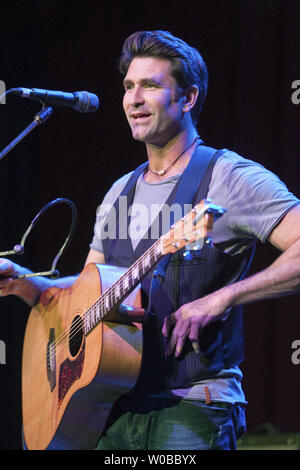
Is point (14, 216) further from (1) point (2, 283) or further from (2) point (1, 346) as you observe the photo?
(1) point (2, 283)

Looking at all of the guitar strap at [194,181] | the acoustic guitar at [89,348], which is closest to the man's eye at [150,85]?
the guitar strap at [194,181]

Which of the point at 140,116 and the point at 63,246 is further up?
the point at 140,116

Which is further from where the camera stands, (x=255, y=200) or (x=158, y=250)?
(x=255, y=200)

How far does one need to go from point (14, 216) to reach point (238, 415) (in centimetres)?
207

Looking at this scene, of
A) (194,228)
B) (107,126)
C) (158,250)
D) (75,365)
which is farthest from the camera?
(107,126)

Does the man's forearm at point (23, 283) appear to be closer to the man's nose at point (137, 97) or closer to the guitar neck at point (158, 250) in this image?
the guitar neck at point (158, 250)

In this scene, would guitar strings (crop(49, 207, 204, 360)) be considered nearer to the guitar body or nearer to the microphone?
the guitar body

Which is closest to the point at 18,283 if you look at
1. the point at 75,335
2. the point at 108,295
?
the point at 75,335

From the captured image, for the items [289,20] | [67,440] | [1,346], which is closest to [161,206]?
[67,440]

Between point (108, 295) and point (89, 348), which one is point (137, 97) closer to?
point (108, 295)

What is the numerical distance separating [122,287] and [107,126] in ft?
6.13

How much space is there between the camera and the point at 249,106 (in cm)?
310

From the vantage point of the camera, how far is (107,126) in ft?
11.7

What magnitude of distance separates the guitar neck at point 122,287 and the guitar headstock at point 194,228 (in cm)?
5
